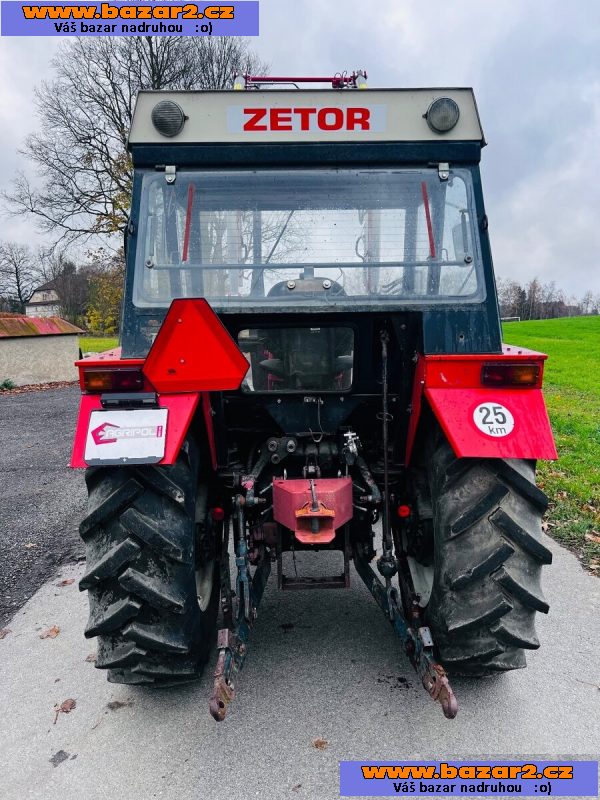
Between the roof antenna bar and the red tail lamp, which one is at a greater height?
the roof antenna bar

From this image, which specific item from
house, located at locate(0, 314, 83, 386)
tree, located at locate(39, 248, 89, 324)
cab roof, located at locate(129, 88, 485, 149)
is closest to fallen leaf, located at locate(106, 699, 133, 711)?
cab roof, located at locate(129, 88, 485, 149)

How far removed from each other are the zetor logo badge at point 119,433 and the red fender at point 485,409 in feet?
3.94

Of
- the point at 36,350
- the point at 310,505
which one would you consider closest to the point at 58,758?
the point at 310,505

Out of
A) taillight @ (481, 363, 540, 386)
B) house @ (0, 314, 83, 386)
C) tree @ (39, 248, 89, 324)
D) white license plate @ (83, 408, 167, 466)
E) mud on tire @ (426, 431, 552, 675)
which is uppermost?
tree @ (39, 248, 89, 324)

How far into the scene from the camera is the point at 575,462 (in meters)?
7.10

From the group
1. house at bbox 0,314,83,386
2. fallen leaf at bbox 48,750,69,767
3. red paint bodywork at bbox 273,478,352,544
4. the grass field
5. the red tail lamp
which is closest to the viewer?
the red tail lamp

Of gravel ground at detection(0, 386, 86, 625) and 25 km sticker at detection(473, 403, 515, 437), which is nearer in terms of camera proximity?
25 km sticker at detection(473, 403, 515, 437)

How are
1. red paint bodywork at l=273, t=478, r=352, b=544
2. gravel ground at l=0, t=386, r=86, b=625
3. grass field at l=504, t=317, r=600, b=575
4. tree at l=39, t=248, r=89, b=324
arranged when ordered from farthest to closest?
tree at l=39, t=248, r=89, b=324 < grass field at l=504, t=317, r=600, b=575 < gravel ground at l=0, t=386, r=86, b=625 < red paint bodywork at l=273, t=478, r=352, b=544

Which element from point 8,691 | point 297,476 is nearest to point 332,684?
point 297,476

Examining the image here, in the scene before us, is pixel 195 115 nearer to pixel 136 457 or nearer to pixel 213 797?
pixel 136 457

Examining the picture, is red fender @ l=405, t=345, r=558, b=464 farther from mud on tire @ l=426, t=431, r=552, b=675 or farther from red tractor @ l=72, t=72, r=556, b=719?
mud on tire @ l=426, t=431, r=552, b=675

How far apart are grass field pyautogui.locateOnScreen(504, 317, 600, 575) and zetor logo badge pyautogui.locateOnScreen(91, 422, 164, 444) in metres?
3.44

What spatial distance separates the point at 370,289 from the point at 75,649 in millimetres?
2635

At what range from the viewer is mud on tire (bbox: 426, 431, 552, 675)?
254cm
